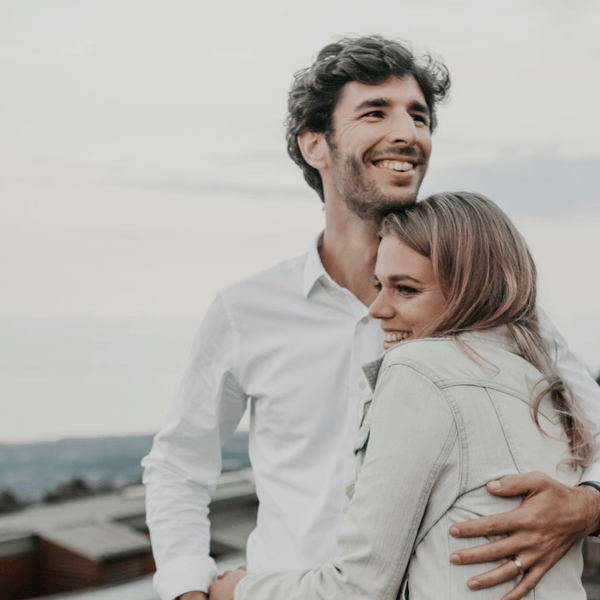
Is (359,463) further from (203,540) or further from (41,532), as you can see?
(41,532)

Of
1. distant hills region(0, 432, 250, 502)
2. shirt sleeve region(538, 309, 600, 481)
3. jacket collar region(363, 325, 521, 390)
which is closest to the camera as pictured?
jacket collar region(363, 325, 521, 390)

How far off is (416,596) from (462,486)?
174 mm

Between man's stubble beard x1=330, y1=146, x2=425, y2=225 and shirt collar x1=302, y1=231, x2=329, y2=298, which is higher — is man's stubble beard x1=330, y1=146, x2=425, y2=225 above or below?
above

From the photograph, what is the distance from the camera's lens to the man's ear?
1.81 meters

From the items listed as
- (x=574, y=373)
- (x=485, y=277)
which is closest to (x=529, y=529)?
(x=485, y=277)

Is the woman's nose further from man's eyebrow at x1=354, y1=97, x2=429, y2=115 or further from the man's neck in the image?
man's eyebrow at x1=354, y1=97, x2=429, y2=115

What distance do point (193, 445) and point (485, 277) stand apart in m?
0.89

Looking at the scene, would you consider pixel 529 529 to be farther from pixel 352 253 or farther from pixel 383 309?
pixel 352 253

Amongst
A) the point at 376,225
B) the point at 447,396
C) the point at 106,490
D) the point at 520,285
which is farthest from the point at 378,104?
the point at 106,490

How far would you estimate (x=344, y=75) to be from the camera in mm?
1754

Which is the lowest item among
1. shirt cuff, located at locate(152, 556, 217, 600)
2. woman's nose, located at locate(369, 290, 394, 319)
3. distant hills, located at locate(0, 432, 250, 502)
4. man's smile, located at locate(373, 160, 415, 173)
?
distant hills, located at locate(0, 432, 250, 502)

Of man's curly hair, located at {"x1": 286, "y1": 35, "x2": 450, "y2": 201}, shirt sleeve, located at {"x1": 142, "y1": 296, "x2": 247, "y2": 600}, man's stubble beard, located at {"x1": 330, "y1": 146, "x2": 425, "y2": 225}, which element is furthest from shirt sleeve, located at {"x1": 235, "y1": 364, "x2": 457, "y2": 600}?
man's curly hair, located at {"x1": 286, "y1": 35, "x2": 450, "y2": 201}

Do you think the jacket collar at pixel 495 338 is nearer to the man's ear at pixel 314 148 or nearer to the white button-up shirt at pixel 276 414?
the white button-up shirt at pixel 276 414

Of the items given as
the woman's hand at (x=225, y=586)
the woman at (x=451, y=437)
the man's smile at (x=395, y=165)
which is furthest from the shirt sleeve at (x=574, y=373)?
the woman's hand at (x=225, y=586)
